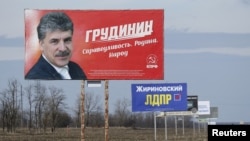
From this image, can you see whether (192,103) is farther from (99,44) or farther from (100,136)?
(99,44)

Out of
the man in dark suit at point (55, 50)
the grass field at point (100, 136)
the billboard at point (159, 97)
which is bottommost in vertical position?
the grass field at point (100, 136)

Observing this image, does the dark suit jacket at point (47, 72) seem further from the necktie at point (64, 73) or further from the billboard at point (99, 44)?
the necktie at point (64, 73)

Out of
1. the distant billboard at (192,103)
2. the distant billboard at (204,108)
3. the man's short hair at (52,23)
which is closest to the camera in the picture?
the man's short hair at (52,23)

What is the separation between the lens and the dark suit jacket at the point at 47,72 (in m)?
24.2

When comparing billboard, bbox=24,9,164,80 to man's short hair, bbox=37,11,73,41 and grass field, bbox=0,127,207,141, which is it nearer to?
man's short hair, bbox=37,11,73,41

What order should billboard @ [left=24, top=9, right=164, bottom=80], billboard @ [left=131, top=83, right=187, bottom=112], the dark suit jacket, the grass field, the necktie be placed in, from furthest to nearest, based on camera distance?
the grass field
billboard @ [left=131, top=83, right=187, bottom=112]
the necktie
the dark suit jacket
billboard @ [left=24, top=9, right=164, bottom=80]

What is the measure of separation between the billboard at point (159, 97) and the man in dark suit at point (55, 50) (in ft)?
42.7

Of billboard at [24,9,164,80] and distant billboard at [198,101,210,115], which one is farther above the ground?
billboard at [24,9,164,80]

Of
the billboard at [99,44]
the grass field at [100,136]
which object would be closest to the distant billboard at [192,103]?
the grass field at [100,136]

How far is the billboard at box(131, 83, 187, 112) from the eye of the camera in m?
37.6

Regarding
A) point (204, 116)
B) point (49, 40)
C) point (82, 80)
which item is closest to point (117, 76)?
point (82, 80)

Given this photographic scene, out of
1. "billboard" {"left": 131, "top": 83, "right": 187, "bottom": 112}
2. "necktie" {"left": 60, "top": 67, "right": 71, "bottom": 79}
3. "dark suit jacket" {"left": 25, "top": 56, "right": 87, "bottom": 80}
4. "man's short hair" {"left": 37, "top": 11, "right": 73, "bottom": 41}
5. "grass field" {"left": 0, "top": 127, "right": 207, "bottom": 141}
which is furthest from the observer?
"grass field" {"left": 0, "top": 127, "right": 207, "bottom": 141}

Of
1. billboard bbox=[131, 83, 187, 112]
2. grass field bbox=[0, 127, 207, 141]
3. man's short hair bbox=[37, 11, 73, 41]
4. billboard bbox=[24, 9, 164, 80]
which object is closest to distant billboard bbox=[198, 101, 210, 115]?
grass field bbox=[0, 127, 207, 141]

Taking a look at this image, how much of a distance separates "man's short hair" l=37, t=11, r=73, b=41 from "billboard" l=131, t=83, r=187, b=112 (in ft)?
45.0
